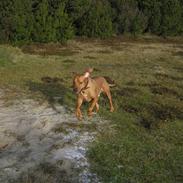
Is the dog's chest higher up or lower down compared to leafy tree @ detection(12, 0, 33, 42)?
higher up

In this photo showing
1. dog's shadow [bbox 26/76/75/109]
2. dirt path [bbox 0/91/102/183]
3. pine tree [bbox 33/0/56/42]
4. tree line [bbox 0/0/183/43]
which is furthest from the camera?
pine tree [bbox 33/0/56/42]

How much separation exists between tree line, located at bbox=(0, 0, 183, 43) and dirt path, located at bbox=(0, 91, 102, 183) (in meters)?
13.5

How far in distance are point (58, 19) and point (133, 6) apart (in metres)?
6.92

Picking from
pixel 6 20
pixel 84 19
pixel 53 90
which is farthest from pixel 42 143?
pixel 84 19

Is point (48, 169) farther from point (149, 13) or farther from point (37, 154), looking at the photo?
point (149, 13)

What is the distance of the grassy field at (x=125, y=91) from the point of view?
9.70 metres

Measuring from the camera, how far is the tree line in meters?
26.7

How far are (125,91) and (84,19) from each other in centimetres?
1538

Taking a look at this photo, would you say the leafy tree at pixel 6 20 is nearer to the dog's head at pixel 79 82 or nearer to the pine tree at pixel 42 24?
the pine tree at pixel 42 24

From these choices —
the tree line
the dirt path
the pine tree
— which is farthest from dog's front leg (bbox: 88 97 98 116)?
the pine tree

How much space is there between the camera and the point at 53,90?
627 inches

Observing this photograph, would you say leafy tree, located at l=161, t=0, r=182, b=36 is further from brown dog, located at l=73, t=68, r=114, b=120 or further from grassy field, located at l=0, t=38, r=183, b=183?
brown dog, located at l=73, t=68, r=114, b=120

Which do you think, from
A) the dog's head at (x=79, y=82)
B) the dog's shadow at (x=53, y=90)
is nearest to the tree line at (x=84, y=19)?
the dog's shadow at (x=53, y=90)

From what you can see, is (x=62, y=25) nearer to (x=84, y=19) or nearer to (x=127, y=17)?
(x=84, y=19)
